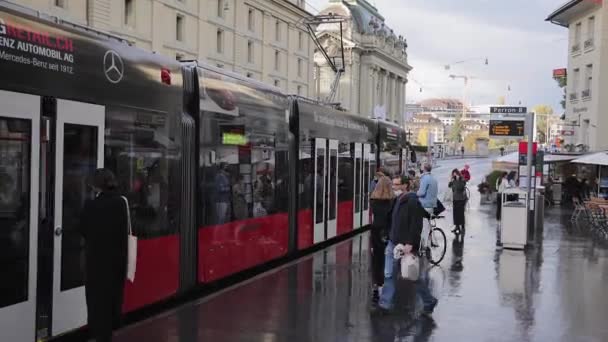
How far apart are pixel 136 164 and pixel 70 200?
55.6 inches

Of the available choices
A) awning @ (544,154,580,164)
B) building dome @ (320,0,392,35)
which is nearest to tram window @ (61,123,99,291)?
awning @ (544,154,580,164)

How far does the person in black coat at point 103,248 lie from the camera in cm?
643

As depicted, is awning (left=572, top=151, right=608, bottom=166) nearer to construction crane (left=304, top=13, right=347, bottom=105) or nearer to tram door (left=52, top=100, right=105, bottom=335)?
construction crane (left=304, top=13, right=347, bottom=105)

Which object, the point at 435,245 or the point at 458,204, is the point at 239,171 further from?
the point at 458,204

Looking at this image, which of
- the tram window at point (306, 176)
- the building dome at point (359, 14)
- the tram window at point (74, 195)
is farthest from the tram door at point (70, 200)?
the building dome at point (359, 14)

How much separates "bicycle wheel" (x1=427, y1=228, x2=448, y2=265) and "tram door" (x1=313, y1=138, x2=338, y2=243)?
2339 mm

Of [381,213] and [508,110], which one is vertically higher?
[508,110]

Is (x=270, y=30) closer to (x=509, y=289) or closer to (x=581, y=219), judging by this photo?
(x=581, y=219)

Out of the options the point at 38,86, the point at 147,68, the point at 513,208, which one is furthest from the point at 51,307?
the point at 513,208

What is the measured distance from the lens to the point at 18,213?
A: 20.6 feet

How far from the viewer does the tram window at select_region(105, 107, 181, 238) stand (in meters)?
7.88

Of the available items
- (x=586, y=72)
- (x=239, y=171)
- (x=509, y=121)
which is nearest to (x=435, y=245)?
(x=509, y=121)

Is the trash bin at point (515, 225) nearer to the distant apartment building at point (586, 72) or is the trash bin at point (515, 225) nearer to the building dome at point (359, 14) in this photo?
the distant apartment building at point (586, 72)

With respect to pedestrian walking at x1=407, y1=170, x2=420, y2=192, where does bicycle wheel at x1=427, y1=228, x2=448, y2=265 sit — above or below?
below
